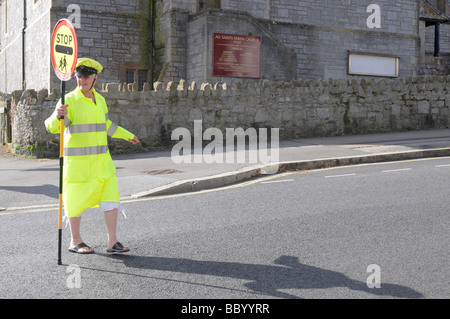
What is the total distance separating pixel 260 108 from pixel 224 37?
16.2 feet

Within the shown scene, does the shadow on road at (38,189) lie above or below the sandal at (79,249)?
above

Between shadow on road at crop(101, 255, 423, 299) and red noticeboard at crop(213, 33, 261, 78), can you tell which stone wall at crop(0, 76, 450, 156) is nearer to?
red noticeboard at crop(213, 33, 261, 78)

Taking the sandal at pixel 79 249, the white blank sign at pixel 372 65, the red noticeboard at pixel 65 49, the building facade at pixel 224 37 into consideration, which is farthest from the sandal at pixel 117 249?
the white blank sign at pixel 372 65

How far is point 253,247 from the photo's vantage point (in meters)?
5.37

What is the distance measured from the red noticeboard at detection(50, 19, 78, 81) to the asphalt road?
183 cm

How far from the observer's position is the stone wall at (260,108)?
517 inches

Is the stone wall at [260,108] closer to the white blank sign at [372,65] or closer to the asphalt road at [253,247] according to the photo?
the asphalt road at [253,247]

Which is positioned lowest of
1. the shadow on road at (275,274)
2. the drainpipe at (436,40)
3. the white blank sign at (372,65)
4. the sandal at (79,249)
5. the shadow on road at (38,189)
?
the shadow on road at (275,274)

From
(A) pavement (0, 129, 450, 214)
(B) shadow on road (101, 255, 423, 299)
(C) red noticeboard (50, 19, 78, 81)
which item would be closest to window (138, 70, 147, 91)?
(A) pavement (0, 129, 450, 214)

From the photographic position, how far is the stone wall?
13133 mm

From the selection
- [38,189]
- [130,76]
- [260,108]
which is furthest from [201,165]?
[130,76]

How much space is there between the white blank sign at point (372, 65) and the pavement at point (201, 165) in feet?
30.8

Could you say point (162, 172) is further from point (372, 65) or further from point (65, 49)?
point (372, 65)

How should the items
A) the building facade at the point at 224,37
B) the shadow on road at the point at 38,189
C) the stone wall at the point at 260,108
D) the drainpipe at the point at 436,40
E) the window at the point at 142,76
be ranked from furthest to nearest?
the drainpipe at the point at 436,40 → the window at the point at 142,76 → the building facade at the point at 224,37 → the stone wall at the point at 260,108 → the shadow on road at the point at 38,189
